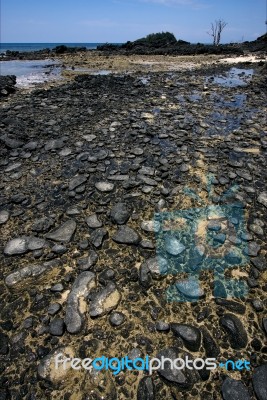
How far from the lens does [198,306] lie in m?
2.54

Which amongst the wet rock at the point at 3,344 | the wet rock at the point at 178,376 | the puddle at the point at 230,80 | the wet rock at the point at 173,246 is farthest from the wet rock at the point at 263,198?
the puddle at the point at 230,80

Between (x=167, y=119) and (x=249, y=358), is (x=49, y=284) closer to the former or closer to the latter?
(x=249, y=358)

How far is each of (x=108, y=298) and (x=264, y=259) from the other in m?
1.92

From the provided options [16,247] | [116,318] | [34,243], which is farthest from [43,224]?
[116,318]

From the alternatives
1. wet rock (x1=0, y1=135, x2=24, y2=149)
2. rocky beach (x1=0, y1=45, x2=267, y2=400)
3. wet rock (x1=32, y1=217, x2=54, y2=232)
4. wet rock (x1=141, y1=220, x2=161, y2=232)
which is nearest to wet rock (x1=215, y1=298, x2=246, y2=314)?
rocky beach (x1=0, y1=45, x2=267, y2=400)

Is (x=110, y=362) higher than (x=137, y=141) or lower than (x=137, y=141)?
lower

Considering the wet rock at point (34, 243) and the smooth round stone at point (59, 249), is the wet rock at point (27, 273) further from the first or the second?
the wet rock at point (34, 243)

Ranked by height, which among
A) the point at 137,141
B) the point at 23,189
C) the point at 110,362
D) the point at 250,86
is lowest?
the point at 110,362

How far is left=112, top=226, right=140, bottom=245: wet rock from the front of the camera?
10.6ft

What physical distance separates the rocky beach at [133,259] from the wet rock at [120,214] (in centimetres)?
2

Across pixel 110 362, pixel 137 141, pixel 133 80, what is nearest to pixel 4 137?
pixel 137 141

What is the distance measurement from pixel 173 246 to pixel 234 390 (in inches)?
60.1

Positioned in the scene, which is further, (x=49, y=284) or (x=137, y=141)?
(x=137, y=141)

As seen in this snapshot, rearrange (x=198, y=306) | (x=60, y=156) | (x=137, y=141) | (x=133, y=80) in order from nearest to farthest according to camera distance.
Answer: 1. (x=198, y=306)
2. (x=60, y=156)
3. (x=137, y=141)
4. (x=133, y=80)
